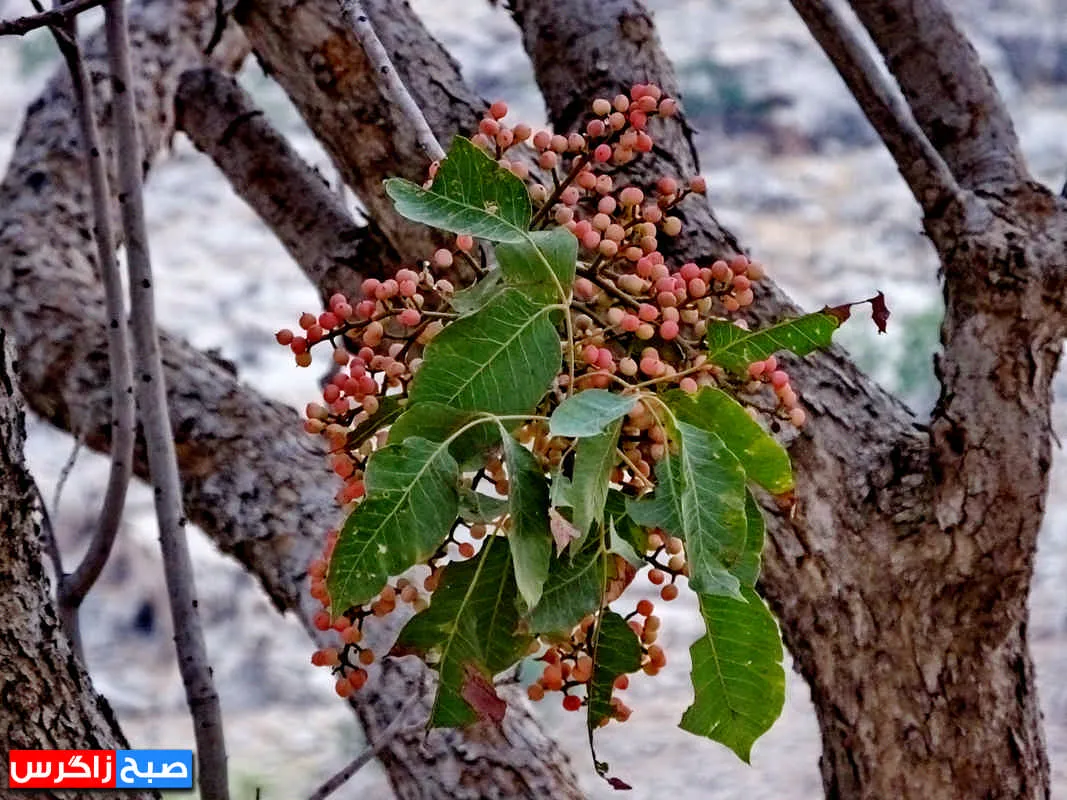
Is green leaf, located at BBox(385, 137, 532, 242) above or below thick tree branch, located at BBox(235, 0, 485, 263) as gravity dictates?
below

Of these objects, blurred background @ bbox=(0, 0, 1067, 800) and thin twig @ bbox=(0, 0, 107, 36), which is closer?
thin twig @ bbox=(0, 0, 107, 36)

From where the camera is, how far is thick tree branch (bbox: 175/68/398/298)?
3.98 feet

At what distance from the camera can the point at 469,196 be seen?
525 millimetres

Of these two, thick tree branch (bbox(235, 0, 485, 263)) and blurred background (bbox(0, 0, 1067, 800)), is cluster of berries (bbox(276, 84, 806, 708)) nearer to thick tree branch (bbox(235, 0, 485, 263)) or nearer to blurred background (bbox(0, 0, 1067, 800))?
thick tree branch (bbox(235, 0, 485, 263))

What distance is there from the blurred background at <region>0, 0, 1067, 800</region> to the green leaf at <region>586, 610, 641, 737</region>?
2.37 metres

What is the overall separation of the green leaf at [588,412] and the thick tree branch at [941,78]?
29.5 inches

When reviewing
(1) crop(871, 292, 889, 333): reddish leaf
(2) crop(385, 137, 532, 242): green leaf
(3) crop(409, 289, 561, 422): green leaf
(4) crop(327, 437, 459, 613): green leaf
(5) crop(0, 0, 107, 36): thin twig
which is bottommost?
(4) crop(327, 437, 459, 613): green leaf

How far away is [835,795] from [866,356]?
13.2 feet

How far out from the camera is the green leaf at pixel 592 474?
47cm

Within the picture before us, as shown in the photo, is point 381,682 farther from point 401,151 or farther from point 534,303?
point 534,303

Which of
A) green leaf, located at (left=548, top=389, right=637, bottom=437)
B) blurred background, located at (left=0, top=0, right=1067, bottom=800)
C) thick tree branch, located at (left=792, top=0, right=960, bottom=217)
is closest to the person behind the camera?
green leaf, located at (left=548, top=389, right=637, bottom=437)

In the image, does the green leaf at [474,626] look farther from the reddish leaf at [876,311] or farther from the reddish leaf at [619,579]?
the reddish leaf at [876,311]

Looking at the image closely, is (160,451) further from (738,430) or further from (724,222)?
(724,222)

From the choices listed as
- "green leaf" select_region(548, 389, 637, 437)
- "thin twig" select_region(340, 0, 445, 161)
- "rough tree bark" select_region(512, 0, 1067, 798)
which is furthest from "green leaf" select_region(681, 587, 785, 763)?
"rough tree bark" select_region(512, 0, 1067, 798)
